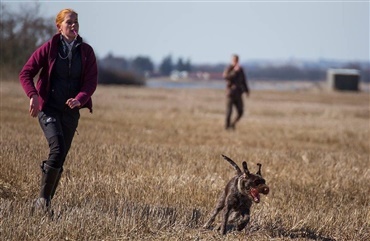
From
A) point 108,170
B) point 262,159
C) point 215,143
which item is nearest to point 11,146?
point 108,170

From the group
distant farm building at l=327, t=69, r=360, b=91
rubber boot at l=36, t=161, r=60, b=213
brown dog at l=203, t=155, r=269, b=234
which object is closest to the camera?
brown dog at l=203, t=155, r=269, b=234

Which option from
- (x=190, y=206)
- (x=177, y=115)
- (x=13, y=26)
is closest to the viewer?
(x=190, y=206)

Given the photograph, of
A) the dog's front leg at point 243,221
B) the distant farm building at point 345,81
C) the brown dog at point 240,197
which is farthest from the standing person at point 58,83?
the distant farm building at point 345,81

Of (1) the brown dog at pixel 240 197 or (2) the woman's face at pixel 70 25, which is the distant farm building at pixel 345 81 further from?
(2) the woman's face at pixel 70 25

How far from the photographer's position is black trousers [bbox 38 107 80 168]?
756cm

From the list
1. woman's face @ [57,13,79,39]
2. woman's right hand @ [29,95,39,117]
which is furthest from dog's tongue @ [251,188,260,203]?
woman's face @ [57,13,79,39]

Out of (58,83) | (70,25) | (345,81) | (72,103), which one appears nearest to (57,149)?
(72,103)

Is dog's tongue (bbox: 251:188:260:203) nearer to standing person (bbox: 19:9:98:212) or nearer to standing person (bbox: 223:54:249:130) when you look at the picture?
standing person (bbox: 19:9:98:212)

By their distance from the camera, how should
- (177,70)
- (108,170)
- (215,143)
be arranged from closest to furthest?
1. (108,170)
2. (215,143)
3. (177,70)

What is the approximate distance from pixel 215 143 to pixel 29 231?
1099cm

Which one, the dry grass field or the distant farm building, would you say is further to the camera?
the distant farm building

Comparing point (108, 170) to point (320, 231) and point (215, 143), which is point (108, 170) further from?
point (215, 143)

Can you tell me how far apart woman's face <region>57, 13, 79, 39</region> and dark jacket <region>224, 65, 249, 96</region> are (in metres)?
12.1

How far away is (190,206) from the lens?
29.0 feet
